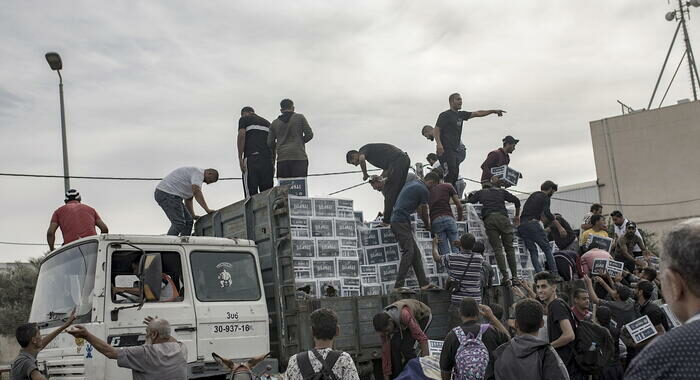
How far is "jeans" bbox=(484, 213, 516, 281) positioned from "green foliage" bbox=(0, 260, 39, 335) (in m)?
26.8

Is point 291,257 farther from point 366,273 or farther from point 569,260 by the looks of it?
point 569,260

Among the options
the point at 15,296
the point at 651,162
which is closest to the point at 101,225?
the point at 15,296

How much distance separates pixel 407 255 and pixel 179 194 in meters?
3.08

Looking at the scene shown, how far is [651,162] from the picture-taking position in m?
42.3

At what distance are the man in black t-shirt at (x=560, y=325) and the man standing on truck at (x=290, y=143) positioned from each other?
4.75m

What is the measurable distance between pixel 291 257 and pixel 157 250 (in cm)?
156

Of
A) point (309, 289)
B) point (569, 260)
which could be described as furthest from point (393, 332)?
point (569, 260)

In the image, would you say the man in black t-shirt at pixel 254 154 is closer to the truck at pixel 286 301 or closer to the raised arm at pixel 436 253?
the truck at pixel 286 301

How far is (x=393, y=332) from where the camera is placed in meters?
7.85

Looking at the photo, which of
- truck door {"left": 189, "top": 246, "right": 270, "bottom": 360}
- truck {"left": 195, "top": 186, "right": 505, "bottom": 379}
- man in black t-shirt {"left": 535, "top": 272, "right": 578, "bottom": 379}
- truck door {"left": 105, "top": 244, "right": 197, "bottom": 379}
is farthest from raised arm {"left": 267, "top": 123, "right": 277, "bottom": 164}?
man in black t-shirt {"left": 535, "top": 272, "right": 578, "bottom": 379}

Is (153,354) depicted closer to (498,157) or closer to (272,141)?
(272,141)

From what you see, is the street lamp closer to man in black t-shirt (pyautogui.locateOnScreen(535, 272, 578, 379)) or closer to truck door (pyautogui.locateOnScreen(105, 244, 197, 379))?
truck door (pyautogui.locateOnScreen(105, 244, 197, 379))

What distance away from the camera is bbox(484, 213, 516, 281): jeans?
441 inches

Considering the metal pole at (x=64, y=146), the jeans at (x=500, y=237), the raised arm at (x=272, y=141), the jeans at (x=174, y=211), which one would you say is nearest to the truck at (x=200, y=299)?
the jeans at (x=174, y=211)
